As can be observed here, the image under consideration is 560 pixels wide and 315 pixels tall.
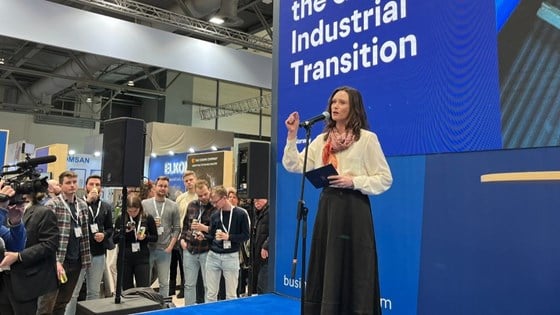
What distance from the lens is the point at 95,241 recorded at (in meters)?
4.45

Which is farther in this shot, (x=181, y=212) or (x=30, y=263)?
(x=181, y=212)

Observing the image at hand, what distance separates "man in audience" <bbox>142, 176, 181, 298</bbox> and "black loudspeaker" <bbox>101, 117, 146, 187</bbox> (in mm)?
1565

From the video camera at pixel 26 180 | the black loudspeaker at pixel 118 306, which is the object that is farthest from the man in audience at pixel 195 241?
the video camera at pixel 26 180

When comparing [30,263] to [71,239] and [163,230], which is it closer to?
[71,239]

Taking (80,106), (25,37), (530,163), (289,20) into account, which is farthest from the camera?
(80,106)

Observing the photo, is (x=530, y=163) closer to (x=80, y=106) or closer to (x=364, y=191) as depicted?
(x=364, y=191)

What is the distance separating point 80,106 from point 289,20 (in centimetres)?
1291

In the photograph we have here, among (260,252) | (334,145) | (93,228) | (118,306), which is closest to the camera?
(334,145)

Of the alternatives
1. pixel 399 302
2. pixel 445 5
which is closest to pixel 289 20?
pixel 445 5

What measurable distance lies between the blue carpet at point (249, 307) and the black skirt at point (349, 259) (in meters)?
0.93

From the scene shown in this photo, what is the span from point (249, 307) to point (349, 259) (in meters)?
1.26

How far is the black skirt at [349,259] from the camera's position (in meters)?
1.96

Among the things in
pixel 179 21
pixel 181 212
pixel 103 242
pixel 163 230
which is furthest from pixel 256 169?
pixel 179 21

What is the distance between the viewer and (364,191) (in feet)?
6.51
